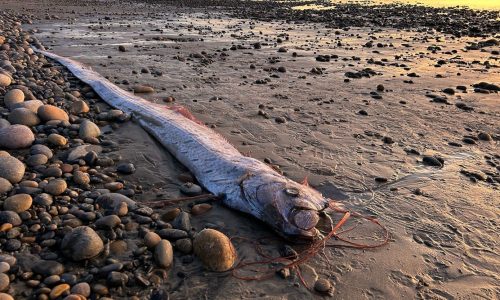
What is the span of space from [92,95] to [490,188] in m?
7.19

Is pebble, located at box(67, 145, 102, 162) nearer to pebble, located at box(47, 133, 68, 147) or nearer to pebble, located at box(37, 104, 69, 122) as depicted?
pebble, located at box(47, 133, 68, 147)

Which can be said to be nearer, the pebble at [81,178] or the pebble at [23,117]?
the pebble at [81,178]

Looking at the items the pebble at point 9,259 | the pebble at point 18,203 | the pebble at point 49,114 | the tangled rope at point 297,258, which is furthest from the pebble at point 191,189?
the pebble at point 49,114

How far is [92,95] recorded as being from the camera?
848 cm

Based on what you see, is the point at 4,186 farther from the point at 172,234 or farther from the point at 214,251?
the point at 214,251

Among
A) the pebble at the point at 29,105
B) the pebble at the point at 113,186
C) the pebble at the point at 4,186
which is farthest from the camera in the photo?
the pebble at the point at 29,105

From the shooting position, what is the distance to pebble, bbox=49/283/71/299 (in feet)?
10.3

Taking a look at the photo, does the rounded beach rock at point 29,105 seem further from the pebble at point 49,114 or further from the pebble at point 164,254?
the pebble at point 164,254

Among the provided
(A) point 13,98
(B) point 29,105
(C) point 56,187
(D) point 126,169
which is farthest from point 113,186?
(A) point 13,98

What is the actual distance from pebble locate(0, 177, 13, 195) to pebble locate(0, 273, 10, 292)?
1.45 m

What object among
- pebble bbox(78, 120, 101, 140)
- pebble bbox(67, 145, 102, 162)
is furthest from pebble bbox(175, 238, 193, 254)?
pebble bbox(78, 120, 101, 140)

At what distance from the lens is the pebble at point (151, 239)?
3.85 meters

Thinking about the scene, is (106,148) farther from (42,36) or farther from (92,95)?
(42,36)

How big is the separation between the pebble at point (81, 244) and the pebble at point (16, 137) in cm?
249
